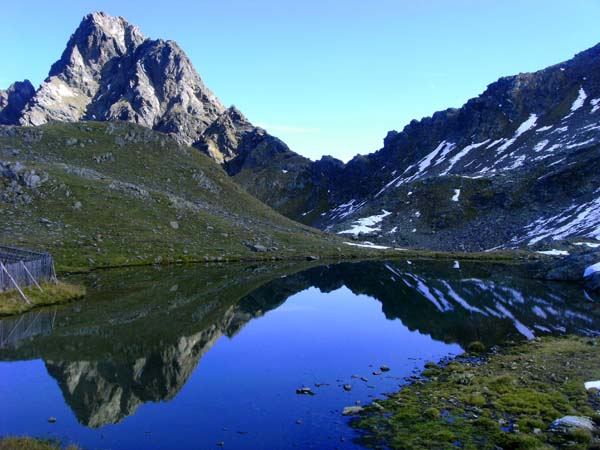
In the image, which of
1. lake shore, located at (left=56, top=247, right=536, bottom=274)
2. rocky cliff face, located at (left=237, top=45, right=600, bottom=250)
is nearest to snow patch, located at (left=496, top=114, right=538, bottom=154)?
rocky cliff face, located at (left=237, top=45, right=600, bottom=250)

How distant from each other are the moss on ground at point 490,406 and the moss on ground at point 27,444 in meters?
11.9

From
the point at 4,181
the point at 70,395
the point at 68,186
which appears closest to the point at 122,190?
the point at 68,186

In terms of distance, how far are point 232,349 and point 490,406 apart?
18.3 meters

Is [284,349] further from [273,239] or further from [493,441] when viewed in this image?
[273,239]

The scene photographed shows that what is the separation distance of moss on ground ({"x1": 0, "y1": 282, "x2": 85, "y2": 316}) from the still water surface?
1437 millimetres

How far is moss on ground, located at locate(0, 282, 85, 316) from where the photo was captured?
37.0m

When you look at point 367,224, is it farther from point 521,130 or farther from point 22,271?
point 22,271

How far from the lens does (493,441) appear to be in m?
17.8

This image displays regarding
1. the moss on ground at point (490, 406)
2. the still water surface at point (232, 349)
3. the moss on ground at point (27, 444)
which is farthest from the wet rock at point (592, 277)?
the moss on ground at point (27, 444)

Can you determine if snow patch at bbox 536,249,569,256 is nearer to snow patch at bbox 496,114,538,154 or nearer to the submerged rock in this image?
the submerged rock

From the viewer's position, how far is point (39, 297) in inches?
1612

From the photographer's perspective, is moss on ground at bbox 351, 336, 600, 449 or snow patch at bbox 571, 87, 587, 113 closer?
moss on ground at bbox 351, 336, 600, 449

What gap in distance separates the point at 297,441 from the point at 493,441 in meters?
8.00

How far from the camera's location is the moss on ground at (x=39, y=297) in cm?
3700
